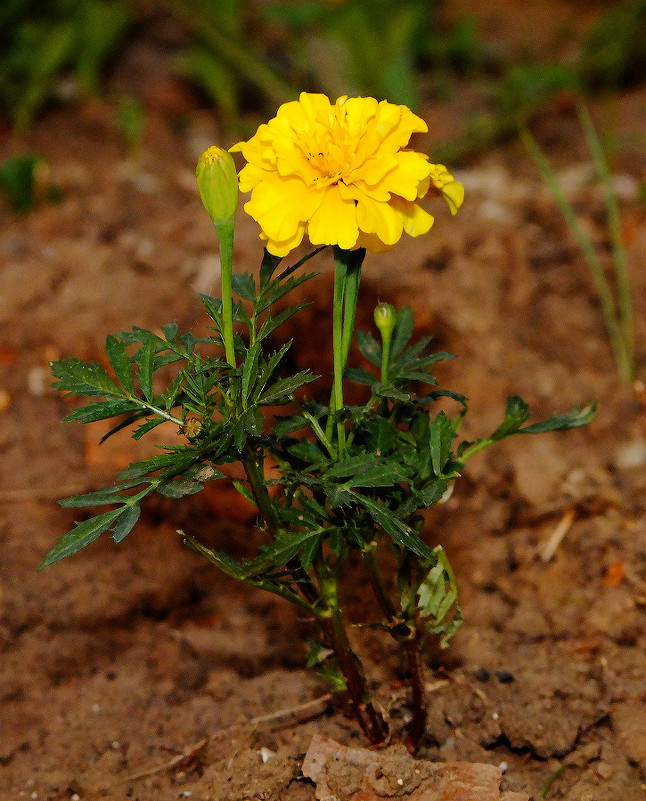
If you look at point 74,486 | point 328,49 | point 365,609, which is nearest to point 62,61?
point 328,49

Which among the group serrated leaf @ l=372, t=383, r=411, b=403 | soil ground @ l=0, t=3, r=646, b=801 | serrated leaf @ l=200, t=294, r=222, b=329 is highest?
serrated leaf @ l=200, t=294, r=222, b=329

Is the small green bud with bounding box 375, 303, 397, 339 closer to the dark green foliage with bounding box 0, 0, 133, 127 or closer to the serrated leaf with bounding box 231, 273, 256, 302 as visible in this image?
the serrated leaf with bounding box 231, 273, 256, 302

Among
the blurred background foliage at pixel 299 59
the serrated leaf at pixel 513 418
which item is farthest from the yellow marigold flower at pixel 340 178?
the blurred background foliage at pixel 299 59

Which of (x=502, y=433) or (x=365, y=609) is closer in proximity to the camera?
(x=502, y=433)

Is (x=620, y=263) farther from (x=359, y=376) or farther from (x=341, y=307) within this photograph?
(x=341, y=307)

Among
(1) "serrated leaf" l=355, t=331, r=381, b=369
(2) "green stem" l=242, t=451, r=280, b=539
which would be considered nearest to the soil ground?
(2) "green stem" l=242, t=451, r=280, b=539

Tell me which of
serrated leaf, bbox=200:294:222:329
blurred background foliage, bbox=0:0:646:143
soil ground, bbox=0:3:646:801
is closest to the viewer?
serrated leaf, bbox=200:294:222:329

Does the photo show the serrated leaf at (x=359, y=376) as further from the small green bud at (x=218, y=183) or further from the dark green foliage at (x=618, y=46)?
the dark green foliage at (x=618, y=46)

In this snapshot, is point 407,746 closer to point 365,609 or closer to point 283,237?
point 365,609
